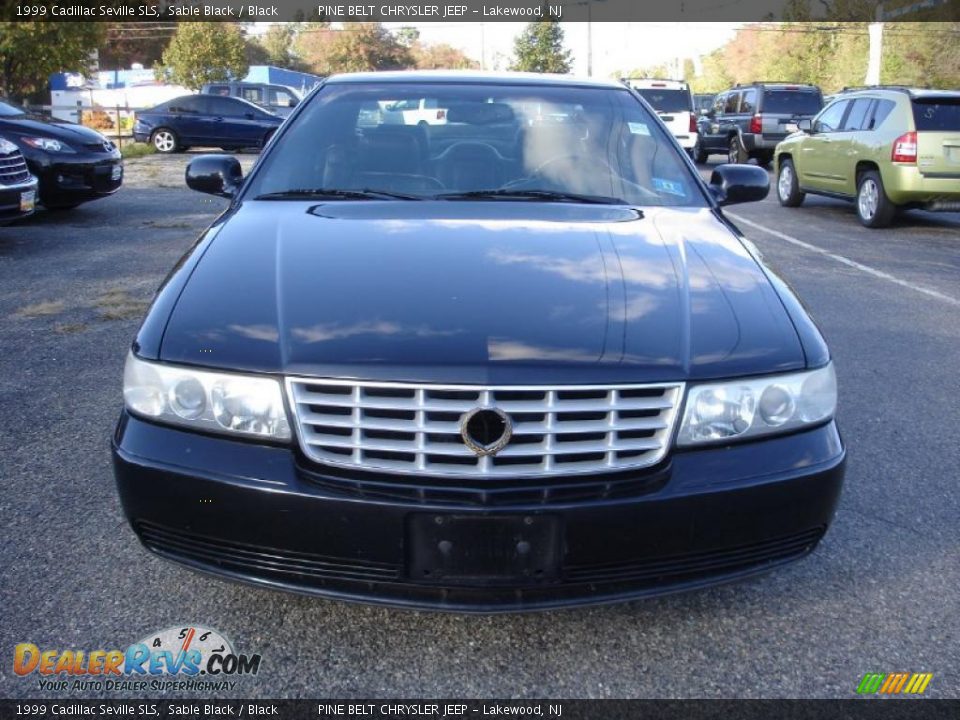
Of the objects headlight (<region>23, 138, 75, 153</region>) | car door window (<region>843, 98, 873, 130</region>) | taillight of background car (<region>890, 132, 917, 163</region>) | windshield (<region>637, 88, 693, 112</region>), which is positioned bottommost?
taillight of background car (<region>890, 132, 917, 163</region>)

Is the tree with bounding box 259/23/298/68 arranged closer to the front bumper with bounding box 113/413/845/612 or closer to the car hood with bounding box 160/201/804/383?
the car hood with bounding box 160/201/804/383

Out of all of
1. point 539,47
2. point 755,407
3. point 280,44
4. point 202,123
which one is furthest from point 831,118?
point 280,44

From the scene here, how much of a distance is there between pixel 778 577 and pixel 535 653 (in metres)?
0.85

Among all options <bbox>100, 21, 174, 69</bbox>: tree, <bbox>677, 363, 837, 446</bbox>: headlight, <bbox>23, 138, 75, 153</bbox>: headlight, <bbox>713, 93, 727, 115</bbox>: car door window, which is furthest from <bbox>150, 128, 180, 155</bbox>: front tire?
<bbox>100, 21, 174, 69</bbox>: tree

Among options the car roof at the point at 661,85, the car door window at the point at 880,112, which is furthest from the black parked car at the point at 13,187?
the car roof at the point at 661,85

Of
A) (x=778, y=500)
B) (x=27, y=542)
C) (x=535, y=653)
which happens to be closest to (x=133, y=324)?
(x=27, y=542)

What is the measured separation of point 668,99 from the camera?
2108 cm

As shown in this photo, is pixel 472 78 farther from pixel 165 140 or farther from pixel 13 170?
pixel 165 140

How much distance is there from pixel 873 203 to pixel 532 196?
8.79 meters

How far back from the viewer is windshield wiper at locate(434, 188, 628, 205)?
3.42 meters

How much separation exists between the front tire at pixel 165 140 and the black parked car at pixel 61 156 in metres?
12.3

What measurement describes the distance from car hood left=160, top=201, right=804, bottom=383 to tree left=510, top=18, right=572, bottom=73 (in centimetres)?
5838

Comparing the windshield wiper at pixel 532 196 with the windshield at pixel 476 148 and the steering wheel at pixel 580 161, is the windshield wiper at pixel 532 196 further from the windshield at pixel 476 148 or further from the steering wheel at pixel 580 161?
the steering wheel at pixel 580 161

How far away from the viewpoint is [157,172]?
1688 centimetres
